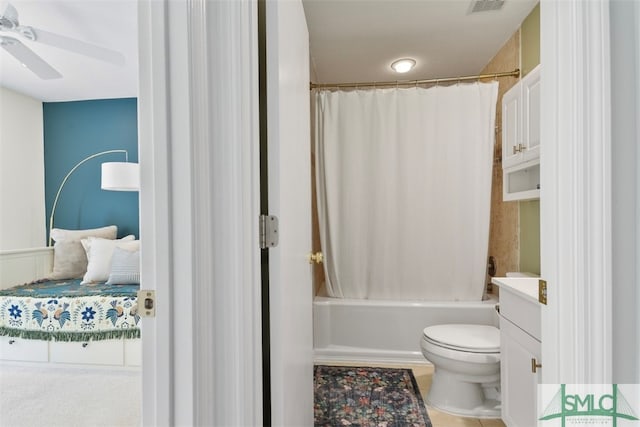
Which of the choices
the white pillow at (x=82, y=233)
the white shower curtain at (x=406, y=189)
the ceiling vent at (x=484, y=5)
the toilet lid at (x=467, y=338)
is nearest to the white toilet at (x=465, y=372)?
the toilet lid at (x=467, y=338)

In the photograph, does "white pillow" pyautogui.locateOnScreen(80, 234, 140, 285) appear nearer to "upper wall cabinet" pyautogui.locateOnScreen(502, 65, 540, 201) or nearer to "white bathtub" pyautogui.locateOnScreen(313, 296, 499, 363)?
"white bathtub" pyautogui.locateOnScreen(313, 296, 499, 363)

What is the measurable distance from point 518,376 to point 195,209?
61.7 inches

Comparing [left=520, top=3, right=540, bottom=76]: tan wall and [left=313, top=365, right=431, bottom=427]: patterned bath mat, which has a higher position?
[left=520, top=3, right=540, bottom=76]: tan wall

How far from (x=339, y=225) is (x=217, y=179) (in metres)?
2.00

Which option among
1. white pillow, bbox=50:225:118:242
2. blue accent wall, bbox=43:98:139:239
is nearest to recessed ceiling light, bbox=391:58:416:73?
blue accent wall, bbox=43:98:139:239

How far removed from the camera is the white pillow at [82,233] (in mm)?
3277

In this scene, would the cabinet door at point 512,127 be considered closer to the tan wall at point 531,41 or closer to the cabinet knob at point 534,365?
the tan wall at point 531,41

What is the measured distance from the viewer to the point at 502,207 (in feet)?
8.64

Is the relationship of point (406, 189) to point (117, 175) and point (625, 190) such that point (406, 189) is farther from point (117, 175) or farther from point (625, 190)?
point (117, 175)

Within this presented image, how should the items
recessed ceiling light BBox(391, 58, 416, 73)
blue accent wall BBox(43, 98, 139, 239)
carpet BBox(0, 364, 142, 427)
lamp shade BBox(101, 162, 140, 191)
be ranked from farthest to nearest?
blue accent wall BBox(43, 98, 139, 239)
lamp shade BBox(101, 162, 140, 191)
recessed ceiling light BBox(391, 58, 416, 73)
carpet BBox(0, 364, 142, 427)

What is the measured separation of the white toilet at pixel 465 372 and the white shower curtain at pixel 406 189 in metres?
0.69

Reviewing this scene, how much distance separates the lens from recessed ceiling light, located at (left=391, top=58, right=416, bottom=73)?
2.74 metres

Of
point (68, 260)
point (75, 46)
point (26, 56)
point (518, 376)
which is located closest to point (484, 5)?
point (518, 376)

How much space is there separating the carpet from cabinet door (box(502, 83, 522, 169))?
8.38 ft
